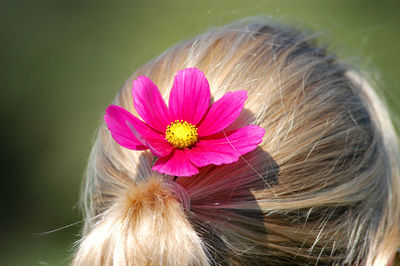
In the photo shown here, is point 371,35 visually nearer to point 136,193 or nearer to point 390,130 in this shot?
point 390,130

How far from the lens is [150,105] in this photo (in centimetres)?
92

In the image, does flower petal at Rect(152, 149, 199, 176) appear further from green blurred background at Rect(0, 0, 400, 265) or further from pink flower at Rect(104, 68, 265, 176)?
green blurred background at Rect(0, 0, 400, 265)

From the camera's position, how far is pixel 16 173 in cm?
388

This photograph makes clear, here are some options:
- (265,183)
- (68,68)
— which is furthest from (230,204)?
(68,68)

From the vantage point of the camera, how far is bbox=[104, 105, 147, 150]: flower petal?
2.83ft

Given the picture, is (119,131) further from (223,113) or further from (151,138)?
(223,113)

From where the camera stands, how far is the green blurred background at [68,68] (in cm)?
369

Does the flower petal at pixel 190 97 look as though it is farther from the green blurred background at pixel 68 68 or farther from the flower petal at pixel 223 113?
the green blurred background at pixel 68 68

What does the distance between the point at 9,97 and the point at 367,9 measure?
3.30 meters

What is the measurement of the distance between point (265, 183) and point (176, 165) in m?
0.21

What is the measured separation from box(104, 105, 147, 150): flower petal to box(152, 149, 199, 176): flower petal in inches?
1.9

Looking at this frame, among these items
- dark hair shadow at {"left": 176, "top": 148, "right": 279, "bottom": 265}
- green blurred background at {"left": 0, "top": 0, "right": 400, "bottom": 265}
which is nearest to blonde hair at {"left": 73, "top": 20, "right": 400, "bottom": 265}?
dark hair shadow at {"left": 176, "top": 148, "right": 279, "bottom": 265}

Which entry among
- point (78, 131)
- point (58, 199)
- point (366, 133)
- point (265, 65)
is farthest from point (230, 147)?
point (78, 131)

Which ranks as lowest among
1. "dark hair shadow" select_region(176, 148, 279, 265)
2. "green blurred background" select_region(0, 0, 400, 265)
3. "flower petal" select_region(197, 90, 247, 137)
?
"dark hair shadow" select_region(176, 148, 279, 265)
